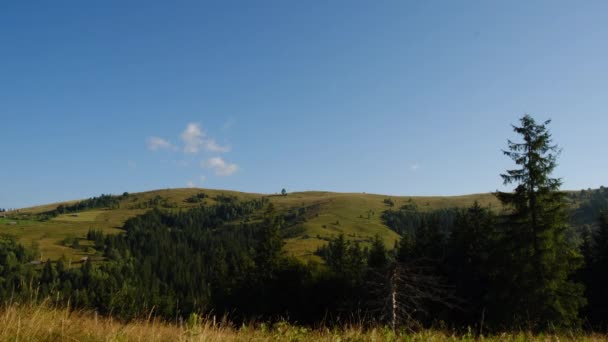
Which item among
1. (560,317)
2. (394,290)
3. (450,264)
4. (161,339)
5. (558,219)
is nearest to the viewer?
(161,339)

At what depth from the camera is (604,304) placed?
137 feet

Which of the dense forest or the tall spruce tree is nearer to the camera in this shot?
the dense forest

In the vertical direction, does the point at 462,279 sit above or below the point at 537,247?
below

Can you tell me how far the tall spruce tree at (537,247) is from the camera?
29344 mm

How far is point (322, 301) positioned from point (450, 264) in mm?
16371

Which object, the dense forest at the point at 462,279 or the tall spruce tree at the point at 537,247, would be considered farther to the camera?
the tall spruce tree at the point at 537,247

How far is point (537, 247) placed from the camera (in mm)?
30406

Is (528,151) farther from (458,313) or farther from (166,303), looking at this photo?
(166,303)

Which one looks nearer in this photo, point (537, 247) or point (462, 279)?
point (537, 247)

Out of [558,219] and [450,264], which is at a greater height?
[558,219]

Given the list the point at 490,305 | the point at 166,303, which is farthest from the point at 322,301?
the point at 166,303

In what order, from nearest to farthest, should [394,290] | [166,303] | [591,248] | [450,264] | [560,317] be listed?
[394,290], [560,317], [450,264], [591,248], [166,303]

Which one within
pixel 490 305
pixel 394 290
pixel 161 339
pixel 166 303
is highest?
pixel 161 339

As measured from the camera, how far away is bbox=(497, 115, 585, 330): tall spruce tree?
29.3m
